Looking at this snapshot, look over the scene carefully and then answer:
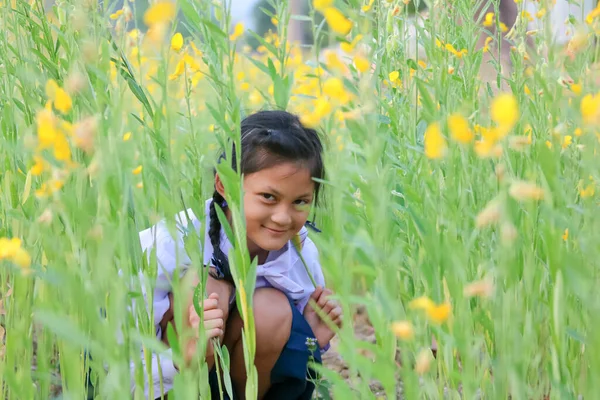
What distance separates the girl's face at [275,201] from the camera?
53.9 inches

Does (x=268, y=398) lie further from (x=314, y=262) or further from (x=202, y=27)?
(x=202, y=27)

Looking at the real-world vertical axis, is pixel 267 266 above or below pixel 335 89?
below

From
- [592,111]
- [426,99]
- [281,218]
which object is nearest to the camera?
[592,111]

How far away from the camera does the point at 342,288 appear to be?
0.72 m

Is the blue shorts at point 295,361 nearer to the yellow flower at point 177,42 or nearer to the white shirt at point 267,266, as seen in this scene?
the white shirt at point 267,266

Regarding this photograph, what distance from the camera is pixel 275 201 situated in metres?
1.38

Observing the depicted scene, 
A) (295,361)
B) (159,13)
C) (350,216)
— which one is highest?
(159,13)

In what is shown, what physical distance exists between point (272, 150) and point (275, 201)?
10cm

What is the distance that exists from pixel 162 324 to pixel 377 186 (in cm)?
89

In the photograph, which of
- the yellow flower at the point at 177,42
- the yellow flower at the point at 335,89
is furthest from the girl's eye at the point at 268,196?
the yellow flower at the point at 335,89

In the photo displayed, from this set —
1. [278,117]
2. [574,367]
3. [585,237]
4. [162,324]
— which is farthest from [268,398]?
[585,237]

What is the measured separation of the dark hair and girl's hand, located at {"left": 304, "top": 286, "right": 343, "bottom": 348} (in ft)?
0.57

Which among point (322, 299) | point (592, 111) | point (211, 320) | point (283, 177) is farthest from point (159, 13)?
point (322, 299)

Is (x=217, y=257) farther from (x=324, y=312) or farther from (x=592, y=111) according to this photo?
(x=592, y=111)
